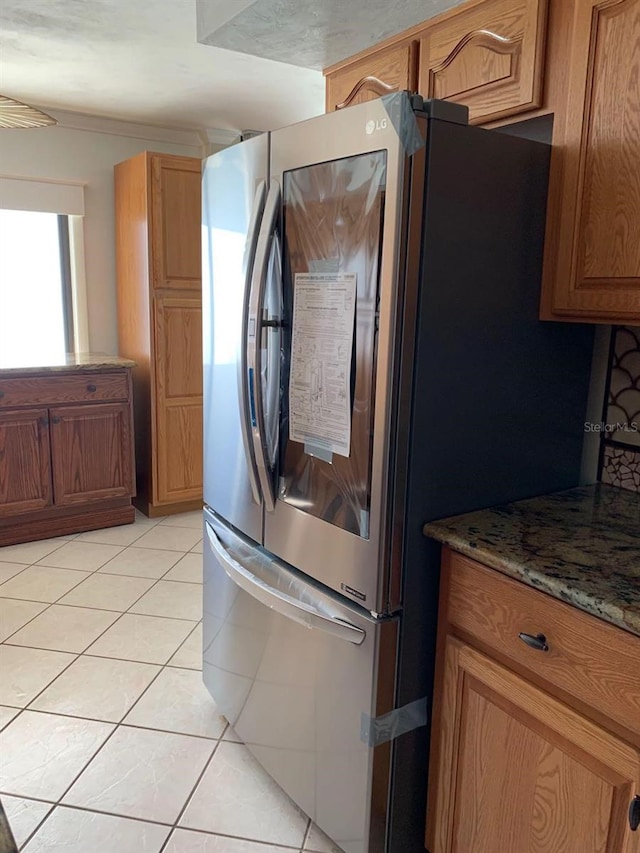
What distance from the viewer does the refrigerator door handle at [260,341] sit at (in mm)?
1511

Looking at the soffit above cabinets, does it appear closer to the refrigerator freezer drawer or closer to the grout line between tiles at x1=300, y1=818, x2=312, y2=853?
the refrigerator freezer drawer

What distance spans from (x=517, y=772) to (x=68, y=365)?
286 cm

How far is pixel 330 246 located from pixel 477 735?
1.04 metres

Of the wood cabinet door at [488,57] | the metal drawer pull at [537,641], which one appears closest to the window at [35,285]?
the wood cabinet door at [488,57]

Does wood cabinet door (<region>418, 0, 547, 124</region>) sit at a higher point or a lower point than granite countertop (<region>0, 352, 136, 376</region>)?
higher

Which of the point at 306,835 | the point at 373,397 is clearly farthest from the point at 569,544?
the point at 306,835

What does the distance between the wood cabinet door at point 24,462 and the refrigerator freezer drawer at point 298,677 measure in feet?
5.78

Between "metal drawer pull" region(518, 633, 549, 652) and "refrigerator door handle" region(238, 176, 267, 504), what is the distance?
73cm

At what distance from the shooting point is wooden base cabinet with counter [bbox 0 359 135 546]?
11.0ft

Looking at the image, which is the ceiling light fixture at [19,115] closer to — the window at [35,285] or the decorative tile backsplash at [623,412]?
the window at [35,285]

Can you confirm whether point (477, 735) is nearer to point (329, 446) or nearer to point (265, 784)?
point (329, 446)

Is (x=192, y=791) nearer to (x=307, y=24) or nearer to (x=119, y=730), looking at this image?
(x=119, y=730)

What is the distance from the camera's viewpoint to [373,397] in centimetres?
133

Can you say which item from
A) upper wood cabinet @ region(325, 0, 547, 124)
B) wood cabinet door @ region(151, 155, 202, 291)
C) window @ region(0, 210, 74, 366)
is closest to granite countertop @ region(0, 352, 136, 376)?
window @ region(0, 210, 74, 366)
